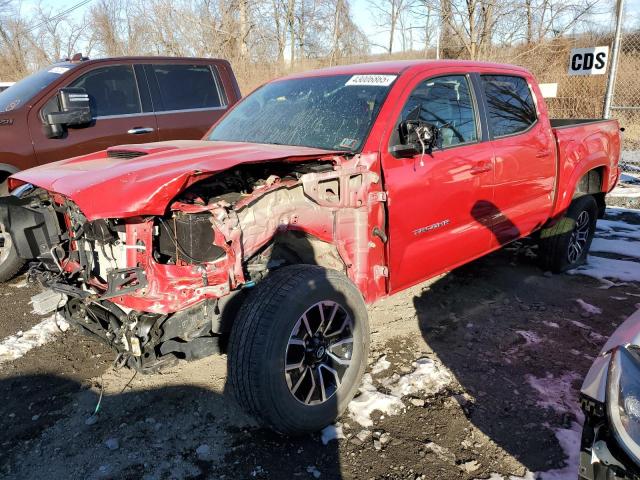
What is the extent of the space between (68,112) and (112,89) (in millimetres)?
761

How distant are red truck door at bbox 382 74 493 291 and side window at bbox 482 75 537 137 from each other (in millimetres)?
237

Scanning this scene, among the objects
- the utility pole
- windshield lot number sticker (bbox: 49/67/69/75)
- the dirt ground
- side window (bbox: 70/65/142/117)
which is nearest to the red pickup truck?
the dirt ground

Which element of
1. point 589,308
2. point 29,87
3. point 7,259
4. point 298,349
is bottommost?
point 589,308

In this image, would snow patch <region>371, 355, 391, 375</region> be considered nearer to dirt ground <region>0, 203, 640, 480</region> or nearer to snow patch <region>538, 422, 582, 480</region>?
dirt ground <region>0, 203, 640, 480</region>

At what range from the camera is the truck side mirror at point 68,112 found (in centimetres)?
493

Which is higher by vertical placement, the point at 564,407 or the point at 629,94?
the point at 629,94

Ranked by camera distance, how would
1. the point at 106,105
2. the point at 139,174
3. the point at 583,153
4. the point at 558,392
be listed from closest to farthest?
the point at 139,174 < the point at 558,392 < the point at 583,153 < the point at 106,105

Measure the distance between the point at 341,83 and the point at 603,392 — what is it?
2578 mm

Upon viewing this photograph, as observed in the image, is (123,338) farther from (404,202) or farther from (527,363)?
(527,363)

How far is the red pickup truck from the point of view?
2445 millimetres

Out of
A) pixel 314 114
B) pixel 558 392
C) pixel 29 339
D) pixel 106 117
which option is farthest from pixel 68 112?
pixel 558 392

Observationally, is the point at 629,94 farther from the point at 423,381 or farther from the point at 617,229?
the point at 423,381

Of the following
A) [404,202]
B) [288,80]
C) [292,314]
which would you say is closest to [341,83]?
[288,80]

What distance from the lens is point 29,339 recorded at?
387cm
